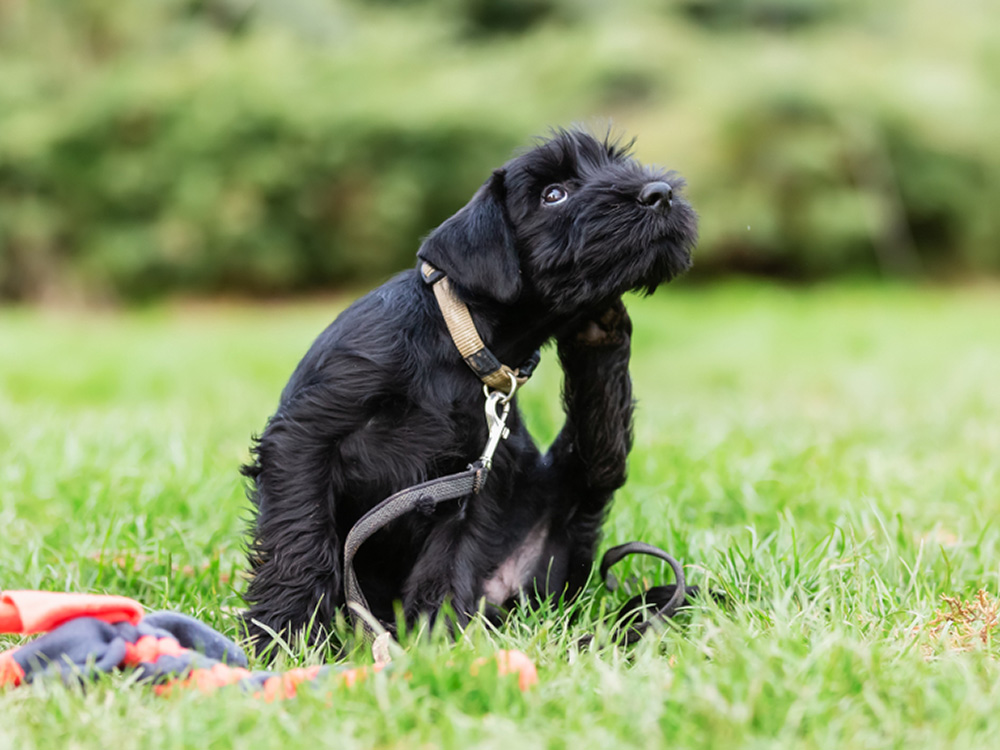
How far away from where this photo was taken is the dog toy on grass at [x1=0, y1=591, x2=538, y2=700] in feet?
6.11

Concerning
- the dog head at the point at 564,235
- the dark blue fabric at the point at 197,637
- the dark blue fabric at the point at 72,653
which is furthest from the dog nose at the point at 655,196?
the dark blue fabric at the point at 72,653

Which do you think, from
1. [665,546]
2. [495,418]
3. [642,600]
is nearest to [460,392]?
[495,418]

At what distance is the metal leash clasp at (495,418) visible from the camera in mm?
2371

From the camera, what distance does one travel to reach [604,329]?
2.67 m

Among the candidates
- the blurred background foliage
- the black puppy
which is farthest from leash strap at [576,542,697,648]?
the blurred background foliage

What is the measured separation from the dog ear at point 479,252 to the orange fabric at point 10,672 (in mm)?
1250

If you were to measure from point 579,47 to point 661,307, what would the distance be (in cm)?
368

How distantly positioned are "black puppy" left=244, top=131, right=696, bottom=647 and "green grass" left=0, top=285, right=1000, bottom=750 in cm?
21

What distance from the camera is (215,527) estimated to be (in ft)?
10.5


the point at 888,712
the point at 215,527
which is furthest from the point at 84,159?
the point at 888,712

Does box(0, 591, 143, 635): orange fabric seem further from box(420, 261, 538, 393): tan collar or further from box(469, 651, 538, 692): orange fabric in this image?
box(420, 261, 538, 393): tan collar

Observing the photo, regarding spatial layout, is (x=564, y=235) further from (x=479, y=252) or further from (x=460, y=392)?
(x=460, y=392)

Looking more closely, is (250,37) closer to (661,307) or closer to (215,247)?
(215,247)

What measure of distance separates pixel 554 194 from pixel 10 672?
165cm
